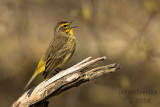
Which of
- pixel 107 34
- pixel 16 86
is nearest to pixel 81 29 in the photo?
pixel 107 34

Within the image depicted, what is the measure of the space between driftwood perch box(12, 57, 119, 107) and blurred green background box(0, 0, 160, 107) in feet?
6.75

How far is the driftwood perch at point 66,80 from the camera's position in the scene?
5852mm

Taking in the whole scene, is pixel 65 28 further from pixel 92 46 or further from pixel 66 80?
pixel 92 46

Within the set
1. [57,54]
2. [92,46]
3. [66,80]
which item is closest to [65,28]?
[57,54]

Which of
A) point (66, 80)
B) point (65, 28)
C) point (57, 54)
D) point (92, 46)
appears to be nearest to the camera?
point (66, 80)

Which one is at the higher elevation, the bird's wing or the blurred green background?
the blurred green background

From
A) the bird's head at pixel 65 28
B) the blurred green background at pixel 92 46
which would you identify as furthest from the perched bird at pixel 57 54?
the blurred green background at pixel 92 46

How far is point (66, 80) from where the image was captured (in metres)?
6.01

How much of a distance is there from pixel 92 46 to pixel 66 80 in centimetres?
809

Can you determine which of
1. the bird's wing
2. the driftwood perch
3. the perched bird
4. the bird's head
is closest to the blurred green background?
the bird's head

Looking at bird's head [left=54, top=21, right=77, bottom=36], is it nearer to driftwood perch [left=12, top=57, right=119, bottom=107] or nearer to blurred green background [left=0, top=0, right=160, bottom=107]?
blurred green background [left=0, top=0, right=160, bottom=107]

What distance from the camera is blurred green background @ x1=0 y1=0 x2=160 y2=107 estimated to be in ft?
29.8

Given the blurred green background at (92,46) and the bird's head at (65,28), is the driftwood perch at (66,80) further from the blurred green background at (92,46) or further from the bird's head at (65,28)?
the bird's head at (65,28)

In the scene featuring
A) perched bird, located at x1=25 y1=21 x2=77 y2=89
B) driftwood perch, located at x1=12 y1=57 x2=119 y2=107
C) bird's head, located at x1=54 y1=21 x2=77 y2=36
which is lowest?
driftwood perch, located at x1=12 y1=57 x2=119 y2=107
